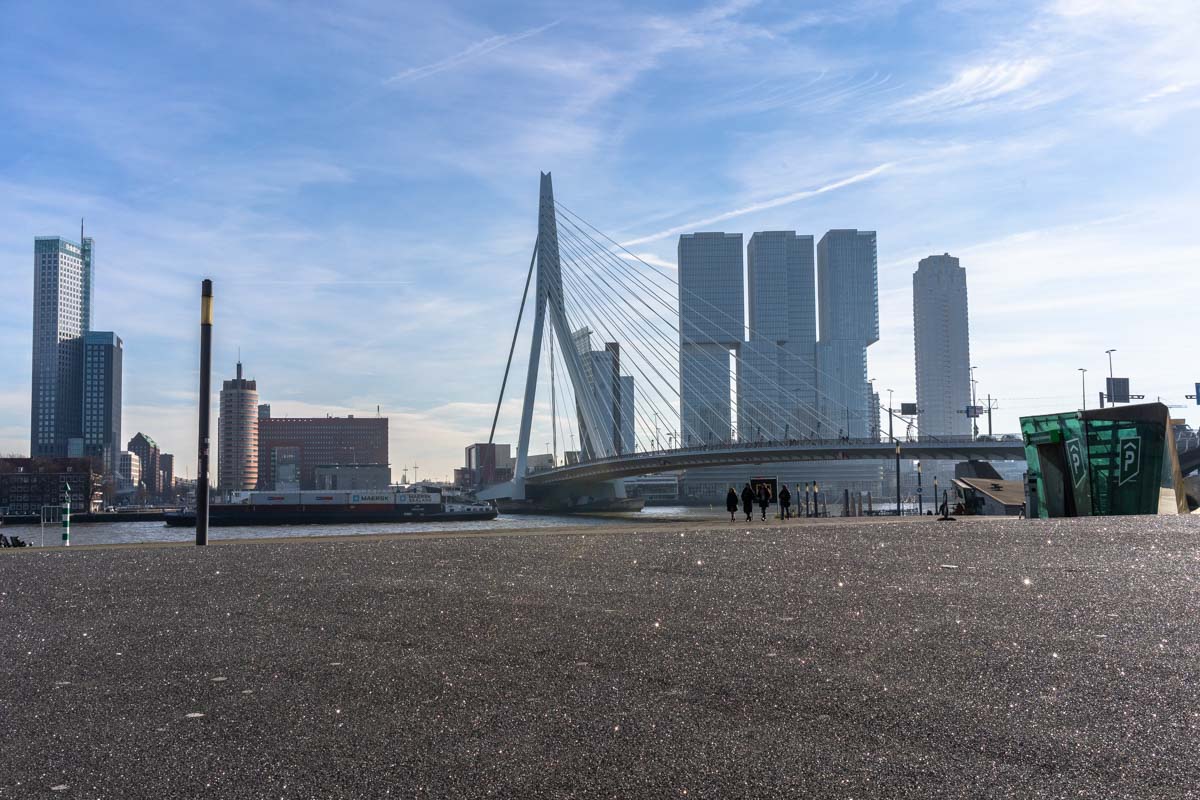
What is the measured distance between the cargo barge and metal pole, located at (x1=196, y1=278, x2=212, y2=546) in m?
69.1

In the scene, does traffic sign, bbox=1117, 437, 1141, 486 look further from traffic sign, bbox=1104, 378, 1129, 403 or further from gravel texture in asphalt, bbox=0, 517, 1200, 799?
traffic sign, bbox=1104, 378, 1129, 403

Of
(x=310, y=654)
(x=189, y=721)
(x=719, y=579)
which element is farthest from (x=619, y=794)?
(x=719, y=579)

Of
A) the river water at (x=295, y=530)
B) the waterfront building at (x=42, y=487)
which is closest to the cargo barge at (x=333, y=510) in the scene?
the river water at (x=295, y=530)

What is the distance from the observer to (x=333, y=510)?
293 ft

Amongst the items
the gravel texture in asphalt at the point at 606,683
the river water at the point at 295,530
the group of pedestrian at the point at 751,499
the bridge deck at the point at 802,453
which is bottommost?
the river water at the point at 295,530

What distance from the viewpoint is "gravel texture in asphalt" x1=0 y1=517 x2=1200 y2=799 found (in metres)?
5.51

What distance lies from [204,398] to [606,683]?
13.9m

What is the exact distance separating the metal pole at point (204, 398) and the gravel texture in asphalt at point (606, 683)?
5.27 m

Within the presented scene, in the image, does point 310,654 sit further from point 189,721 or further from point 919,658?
point 919,658

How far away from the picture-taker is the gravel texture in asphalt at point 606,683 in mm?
5512

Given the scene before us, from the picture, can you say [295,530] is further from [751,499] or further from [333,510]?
[751,499]

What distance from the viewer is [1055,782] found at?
17.5 ft

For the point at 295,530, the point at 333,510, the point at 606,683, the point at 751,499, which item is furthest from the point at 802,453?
the point at 606,683

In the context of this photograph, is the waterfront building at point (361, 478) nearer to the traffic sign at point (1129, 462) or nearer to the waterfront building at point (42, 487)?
the waterfront building at point (42, 487)
